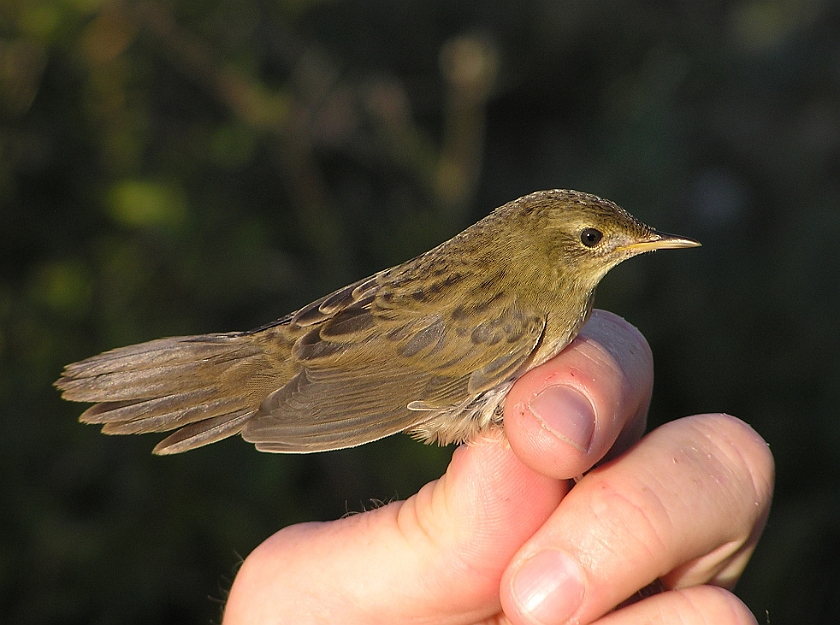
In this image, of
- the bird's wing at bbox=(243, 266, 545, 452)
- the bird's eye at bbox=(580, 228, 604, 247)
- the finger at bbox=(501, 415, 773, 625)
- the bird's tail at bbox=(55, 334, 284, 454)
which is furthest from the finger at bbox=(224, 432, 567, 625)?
the bird's eye at bbox=(580, 228, 604, 247)

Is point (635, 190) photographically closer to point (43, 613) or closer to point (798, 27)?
point (43, 613)

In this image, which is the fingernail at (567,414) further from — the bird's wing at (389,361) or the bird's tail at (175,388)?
the bird's tail at (175,388)

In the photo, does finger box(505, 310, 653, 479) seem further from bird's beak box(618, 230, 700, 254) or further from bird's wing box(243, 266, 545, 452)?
bird's beak box(618, 230, 700, 254)

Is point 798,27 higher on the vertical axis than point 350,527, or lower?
higher

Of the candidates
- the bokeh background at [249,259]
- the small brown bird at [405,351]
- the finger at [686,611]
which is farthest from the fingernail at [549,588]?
the bokeh background at [249,259]

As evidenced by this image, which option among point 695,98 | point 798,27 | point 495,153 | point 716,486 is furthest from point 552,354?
point 798,27

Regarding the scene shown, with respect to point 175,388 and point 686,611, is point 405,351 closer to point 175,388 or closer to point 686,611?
point 175,388
